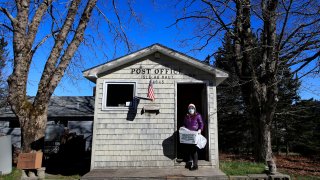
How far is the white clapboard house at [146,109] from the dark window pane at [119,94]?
0.03m

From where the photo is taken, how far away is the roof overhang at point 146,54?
29.1 feet

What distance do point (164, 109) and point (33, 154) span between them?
3.99 m

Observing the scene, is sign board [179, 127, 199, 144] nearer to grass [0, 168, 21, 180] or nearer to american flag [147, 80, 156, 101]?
american flag [147, 80, 156, 101]

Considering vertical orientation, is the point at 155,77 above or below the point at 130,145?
above

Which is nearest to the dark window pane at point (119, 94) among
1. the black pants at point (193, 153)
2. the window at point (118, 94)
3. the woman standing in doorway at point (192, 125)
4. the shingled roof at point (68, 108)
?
the window at point (118, 94)

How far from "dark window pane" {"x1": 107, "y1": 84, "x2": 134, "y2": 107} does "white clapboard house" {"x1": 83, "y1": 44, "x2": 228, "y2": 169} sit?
3cm

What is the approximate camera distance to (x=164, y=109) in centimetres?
888

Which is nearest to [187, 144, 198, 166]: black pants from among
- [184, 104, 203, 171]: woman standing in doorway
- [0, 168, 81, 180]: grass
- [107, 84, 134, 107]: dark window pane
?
[184, 104, 203, 171]: woman standing in doorway

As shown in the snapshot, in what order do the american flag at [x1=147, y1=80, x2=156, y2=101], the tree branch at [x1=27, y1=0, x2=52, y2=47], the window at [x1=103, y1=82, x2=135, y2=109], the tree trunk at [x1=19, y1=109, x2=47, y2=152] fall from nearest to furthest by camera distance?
the american flag at [x1=147, y1=80, x2=156, y2=101] < the window at [x1=103, y1=82, x2=135, y2=109] < the tree trunk at [x1=19, y1=109, x2=47, y2=152] < the tree branch at [x1=27, y1=0, x2=52, y2=47]

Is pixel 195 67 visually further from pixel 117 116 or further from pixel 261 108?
pixel 261 108

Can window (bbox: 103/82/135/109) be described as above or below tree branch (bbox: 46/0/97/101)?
below

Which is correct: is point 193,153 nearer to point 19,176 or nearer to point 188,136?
point 188,136

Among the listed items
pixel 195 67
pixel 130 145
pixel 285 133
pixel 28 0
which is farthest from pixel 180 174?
pixel 285 133

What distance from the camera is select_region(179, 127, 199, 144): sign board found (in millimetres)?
8102
